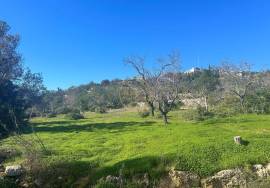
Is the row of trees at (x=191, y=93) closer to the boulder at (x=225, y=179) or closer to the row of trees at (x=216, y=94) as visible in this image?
the row of trees at (x=216, y=94)

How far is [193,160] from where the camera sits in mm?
19453

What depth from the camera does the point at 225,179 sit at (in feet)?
59.4

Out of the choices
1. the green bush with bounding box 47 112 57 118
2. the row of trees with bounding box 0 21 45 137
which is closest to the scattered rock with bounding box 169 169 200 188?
the row of trees with bounding box 0 21 45 137

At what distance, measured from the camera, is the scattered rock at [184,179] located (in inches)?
709

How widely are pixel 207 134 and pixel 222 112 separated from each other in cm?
3276

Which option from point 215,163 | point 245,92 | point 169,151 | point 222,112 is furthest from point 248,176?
point 245,92

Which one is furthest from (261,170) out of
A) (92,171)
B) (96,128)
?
(96,128)

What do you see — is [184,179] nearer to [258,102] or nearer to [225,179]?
[225,179]

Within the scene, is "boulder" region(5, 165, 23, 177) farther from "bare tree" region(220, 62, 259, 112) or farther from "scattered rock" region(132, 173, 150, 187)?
"bare tree" region(220, 62, 259, 112)

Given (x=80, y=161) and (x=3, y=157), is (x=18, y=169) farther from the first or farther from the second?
(x=3, y=157)

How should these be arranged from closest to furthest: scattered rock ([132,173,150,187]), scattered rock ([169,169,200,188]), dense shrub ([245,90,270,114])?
scattered rock ([169,169,200,188]) < scattered rock ([132,173,150,187]) < dense shrub ([245,90,270,114])

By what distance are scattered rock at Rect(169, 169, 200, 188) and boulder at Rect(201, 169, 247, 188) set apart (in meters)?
0.34

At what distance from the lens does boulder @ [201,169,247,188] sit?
17.8 meters

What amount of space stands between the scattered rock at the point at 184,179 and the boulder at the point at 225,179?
343mm
